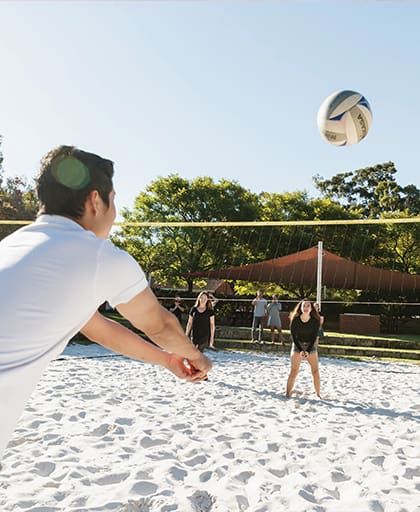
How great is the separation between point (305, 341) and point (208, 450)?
2608mm

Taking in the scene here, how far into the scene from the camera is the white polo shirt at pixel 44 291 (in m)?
1.06

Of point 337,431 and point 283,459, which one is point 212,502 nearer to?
point 283,459

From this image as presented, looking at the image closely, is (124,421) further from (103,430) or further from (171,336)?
(171,336)

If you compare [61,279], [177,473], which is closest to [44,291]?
[61,279]

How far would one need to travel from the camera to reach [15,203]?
24.5m

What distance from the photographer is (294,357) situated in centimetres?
586

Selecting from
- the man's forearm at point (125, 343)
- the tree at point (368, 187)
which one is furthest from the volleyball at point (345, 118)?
the tree at point (368, 187)

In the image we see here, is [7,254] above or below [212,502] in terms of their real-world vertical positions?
above

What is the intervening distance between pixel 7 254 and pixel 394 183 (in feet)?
126

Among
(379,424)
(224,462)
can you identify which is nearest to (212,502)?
(224,462)

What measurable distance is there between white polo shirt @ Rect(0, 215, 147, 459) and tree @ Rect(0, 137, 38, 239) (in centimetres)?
1855

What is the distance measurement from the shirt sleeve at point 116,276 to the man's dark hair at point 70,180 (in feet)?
0.51

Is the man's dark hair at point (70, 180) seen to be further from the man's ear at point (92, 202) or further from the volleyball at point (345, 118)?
the volleyball at point (345, 118)

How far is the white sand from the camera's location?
2.66 meters
